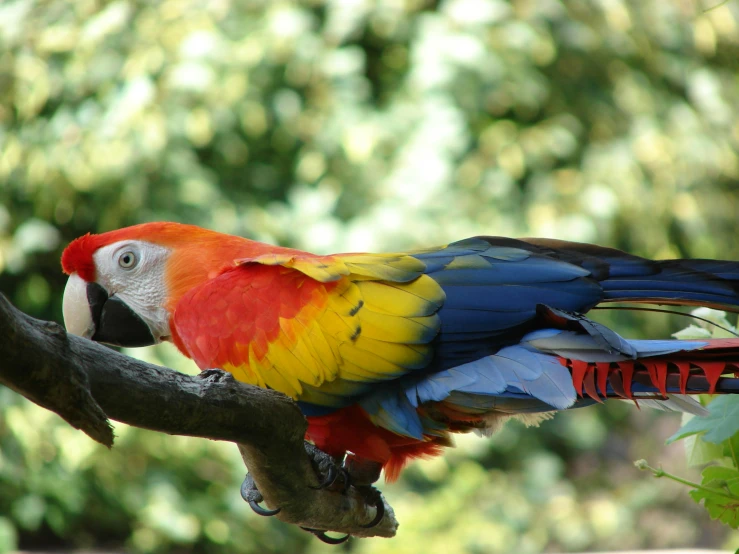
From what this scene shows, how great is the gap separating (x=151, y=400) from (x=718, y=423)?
67 cm

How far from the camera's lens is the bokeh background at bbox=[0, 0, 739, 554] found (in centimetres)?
269

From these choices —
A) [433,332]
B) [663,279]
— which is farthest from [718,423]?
[433,332]

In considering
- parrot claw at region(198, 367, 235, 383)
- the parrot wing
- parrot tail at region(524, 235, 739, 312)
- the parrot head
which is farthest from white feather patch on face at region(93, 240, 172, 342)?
parrot tail at region(524, 235, 739, 312)

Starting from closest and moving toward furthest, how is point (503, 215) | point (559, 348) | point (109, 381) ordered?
point (109, 381), point (559, 348), point (503, 215)

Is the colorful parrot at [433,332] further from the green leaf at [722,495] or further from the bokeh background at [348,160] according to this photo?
the bokeh background at [348,160]

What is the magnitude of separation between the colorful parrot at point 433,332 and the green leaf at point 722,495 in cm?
11

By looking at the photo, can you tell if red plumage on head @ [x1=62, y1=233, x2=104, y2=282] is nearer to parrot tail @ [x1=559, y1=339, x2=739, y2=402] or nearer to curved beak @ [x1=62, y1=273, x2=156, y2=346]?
curved beak @ [x1=62, y1=273, x2=156, y2=346]

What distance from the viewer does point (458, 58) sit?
9.17ft

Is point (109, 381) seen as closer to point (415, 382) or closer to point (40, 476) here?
point (415, 382)

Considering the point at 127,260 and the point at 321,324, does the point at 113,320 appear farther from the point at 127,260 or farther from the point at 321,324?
the point at 321,324

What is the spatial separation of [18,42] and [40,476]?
1482mm

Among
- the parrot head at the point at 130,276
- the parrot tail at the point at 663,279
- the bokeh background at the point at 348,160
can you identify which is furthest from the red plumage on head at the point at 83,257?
the bokeh background at the point at 348,160

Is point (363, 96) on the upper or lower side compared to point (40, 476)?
upper

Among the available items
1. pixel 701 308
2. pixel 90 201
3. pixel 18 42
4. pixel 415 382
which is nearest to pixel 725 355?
pixel 701 308
